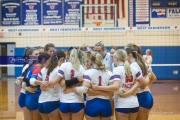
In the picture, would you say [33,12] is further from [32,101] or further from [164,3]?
[32,101]

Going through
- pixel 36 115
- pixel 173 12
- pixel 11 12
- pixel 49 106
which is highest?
pixel 11 12

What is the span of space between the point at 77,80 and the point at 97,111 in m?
0.54

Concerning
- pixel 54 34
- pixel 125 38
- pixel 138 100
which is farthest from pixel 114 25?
pixel 138 100

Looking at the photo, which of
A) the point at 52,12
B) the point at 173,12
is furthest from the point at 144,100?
the point at 52,12

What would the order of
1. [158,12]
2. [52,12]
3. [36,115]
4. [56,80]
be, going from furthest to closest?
[52,12] → [158,12] → [36,115] → [56,80]

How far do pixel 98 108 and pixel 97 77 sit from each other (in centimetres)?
43

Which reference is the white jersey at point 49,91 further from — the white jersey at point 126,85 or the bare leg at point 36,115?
the white jersey at point 126,85

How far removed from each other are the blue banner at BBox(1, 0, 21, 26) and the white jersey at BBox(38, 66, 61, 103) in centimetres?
1400

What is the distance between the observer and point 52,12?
707 inches

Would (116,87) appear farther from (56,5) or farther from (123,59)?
(56,5)

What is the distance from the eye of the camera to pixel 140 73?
187 inches

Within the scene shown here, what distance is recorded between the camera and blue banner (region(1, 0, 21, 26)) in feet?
60.1

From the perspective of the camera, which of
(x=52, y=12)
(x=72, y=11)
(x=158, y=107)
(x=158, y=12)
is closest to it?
(x=158, y=107)

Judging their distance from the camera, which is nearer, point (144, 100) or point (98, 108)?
point (98, 108)
